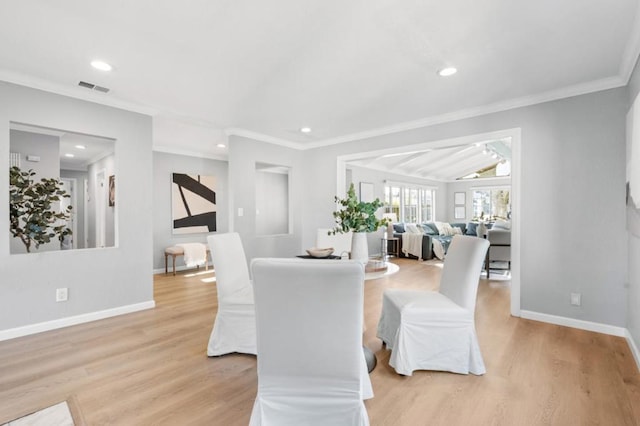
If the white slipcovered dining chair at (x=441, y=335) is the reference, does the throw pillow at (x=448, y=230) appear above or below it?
above

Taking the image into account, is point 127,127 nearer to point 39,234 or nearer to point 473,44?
point 39,234

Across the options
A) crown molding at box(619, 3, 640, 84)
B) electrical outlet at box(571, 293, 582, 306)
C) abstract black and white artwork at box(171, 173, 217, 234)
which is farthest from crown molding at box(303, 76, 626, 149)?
abstract black and white artwork at box(171, 173, 217, 234)

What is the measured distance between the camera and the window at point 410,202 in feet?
30.1

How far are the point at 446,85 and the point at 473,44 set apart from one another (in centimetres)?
74

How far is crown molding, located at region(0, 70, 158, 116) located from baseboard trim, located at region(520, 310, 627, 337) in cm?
495

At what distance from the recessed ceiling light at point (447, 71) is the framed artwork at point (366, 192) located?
515 cm

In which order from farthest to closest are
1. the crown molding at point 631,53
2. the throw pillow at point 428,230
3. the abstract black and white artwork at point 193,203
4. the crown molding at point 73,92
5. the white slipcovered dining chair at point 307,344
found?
the throw pillow at point 428,230, the abstract black and white artwork at point 193,203, the crown molding at point 73,92, the crown molding at point 631,53, the white slipcovered dining chair at point 307,344

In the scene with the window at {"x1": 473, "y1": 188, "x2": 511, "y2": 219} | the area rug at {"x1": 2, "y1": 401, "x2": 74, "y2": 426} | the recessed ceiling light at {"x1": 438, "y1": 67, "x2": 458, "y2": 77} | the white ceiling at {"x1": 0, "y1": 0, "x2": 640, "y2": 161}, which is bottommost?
the area rug at {"x1": 2, "y1": 401, "x2": 74, "y2": 426}

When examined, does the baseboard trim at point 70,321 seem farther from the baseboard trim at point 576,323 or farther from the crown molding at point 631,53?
the crown molding at point 631,53

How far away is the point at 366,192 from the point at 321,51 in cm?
582

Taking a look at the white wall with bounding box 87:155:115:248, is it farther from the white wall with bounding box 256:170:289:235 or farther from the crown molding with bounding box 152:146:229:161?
the white wall with bounding box 256:170:289:235

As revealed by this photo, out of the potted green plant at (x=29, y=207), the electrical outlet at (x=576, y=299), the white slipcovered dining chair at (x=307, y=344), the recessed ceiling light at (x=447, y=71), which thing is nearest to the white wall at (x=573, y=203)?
the electrical outlet at (x=576, y=299)

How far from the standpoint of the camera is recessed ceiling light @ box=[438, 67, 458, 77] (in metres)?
2.73

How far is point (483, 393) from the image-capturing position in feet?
6.44
